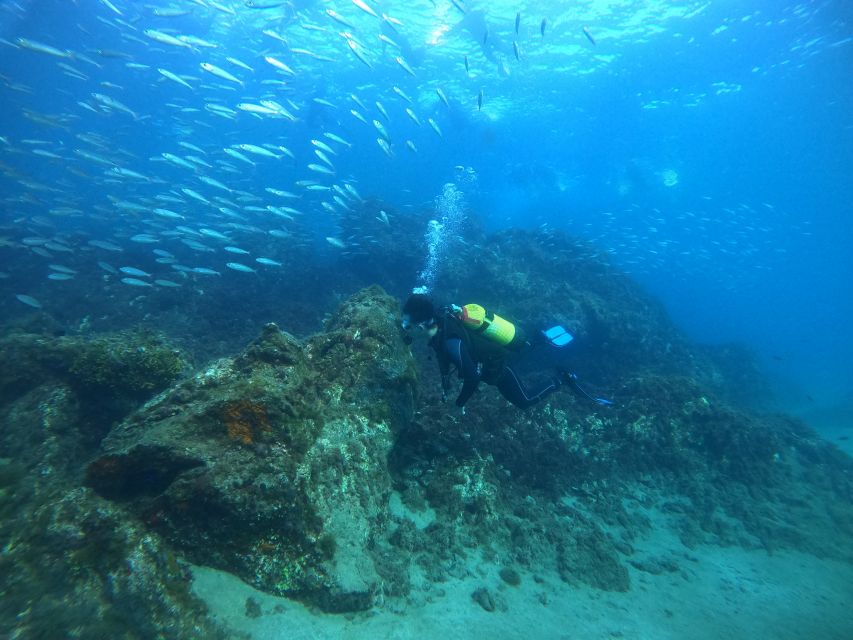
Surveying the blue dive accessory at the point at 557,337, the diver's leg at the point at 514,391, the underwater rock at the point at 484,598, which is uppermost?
the blue dive accessory at the point at 557,337

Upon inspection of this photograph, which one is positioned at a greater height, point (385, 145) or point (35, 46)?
point (385, 145)

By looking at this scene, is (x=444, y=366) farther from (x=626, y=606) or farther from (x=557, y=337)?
(x=626, y=606)

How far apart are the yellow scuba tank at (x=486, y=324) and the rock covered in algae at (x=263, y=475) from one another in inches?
89.6

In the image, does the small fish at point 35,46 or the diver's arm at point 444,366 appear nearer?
the diver's arm at point 444,366

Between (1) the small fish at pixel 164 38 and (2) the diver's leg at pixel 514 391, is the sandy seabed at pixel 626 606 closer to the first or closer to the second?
(2) the diver's leg at pixel 514 391

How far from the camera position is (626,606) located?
5414 millimetres

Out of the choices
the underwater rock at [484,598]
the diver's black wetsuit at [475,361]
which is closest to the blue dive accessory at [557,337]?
the diver's black wetsuit at [475,361]

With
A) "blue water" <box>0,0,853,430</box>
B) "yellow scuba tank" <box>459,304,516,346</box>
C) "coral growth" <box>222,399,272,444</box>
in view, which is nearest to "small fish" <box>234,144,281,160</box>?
"blue water" <box>0,0,853,430</box>

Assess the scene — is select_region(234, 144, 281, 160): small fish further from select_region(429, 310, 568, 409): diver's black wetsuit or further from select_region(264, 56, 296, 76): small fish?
select_region(429, 310, 568, 409): diver's black wetsuit

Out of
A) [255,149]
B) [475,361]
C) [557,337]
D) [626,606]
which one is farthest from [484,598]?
[255,149]

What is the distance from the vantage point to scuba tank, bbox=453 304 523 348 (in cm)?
602

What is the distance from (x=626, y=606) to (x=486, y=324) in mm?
4564

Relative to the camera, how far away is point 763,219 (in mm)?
73625

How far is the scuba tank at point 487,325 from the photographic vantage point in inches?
237
